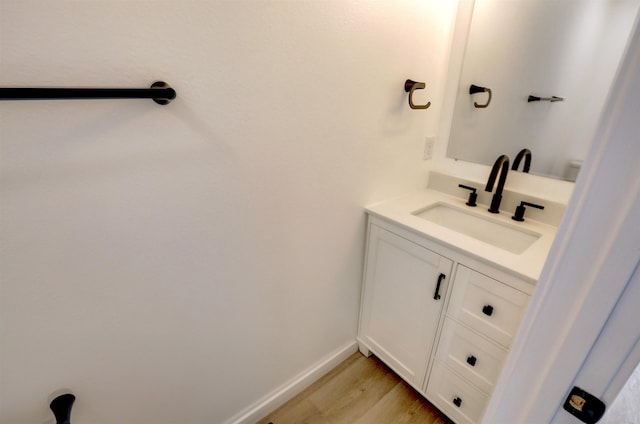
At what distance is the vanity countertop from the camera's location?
925 millimetres

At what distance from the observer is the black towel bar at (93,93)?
496mm

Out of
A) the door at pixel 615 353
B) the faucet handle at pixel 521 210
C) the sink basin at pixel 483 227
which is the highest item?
the door at pixel 615 353

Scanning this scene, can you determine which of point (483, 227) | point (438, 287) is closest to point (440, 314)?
point (438, 287)

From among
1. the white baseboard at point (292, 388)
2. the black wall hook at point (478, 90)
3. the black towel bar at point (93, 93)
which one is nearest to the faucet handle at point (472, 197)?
the black wall hook at point (478, 90)

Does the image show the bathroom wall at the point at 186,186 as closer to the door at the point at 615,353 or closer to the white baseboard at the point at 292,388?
the white baseboard at the point at 292,388

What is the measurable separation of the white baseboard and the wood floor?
0.03 m

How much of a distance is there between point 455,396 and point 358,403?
1.52 feet

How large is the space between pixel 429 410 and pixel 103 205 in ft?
5.25

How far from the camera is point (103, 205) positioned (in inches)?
27.7

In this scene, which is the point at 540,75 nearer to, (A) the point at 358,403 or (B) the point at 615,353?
(B) the point at 615,353

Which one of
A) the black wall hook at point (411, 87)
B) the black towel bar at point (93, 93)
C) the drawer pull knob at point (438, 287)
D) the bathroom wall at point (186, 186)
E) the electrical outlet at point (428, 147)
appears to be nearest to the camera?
the black towel bar at point (93, 93)

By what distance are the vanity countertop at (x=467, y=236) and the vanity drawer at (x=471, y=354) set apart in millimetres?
320

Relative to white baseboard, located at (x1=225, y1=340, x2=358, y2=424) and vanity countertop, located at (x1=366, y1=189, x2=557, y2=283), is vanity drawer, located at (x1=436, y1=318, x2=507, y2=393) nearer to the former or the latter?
vanity countertop, located at (x1=366, y1=189, x2=557, y2=283)

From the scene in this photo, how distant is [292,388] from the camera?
54.7 inches
